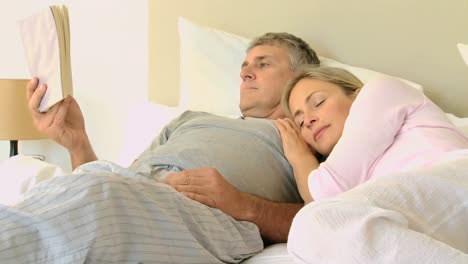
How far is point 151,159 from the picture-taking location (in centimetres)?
136

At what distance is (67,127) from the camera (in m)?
1.63

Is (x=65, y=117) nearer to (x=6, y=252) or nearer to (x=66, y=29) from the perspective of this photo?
(x=66, y=29)

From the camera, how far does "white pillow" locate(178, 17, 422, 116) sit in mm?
1807

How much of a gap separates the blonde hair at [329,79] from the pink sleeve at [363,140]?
0.74 ft

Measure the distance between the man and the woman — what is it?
0.09 m

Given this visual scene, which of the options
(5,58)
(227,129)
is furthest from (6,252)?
(5,58)

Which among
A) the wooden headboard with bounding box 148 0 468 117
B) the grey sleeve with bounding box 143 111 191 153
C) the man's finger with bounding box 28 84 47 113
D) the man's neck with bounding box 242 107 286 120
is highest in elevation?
the wooden headboard with bounding box 148 0 468 117

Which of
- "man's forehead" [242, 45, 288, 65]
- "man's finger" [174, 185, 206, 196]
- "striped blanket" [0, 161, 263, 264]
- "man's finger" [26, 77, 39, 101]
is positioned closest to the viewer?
"striped blanket" [0, 161, 263, 264]

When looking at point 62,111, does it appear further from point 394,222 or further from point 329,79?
point 394,222

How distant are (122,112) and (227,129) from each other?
118 centimetres

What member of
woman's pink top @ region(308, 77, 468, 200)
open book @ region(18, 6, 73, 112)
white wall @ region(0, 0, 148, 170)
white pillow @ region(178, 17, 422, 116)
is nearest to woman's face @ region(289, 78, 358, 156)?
woman's pink top @ region(308, 77, 468, 200)

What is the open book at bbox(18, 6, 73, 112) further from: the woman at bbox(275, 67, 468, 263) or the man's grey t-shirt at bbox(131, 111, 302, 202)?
the woman at bbox(275, 67, 468, 263)

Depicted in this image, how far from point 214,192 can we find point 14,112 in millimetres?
1596

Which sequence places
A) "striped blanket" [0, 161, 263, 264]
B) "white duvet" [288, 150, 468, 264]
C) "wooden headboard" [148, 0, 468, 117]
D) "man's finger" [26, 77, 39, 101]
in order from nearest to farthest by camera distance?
"white duvet" [288, 150, 468, 264] < "striped blanket" [0, 161, 263, 264] < "man's finger" [26, 77, 39, 101] < "wooden headboard" [148, 0, 468, 117]
